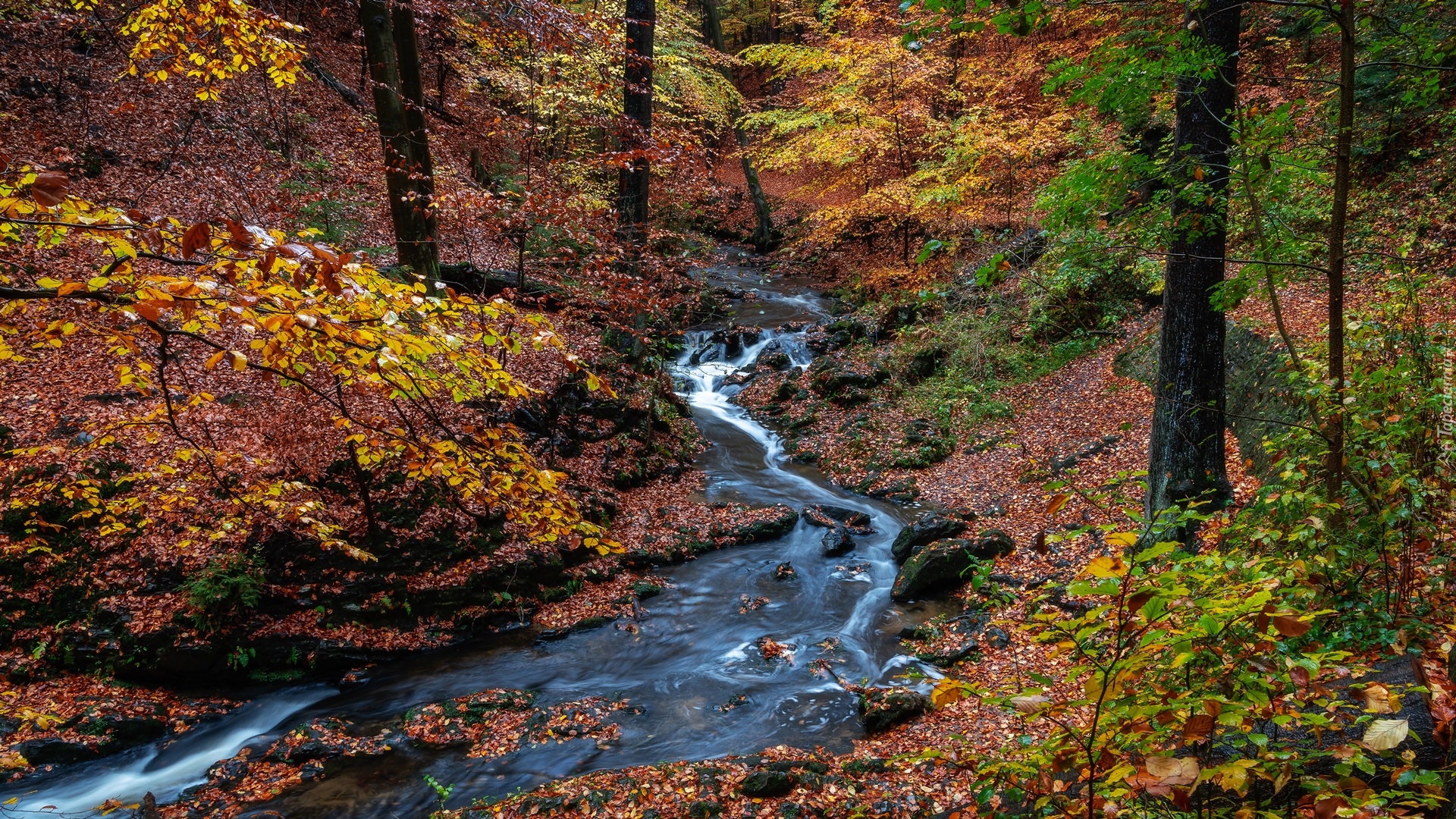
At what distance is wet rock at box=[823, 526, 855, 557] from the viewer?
9852mm

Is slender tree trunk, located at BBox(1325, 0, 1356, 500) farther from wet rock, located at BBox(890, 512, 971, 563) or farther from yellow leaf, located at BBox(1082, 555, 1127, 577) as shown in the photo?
wet rock, located at BBox(890, 512, 971, 563)

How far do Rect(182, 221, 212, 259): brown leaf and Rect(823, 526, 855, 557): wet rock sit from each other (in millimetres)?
8937

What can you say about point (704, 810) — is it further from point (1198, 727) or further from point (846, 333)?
point (846, 333)

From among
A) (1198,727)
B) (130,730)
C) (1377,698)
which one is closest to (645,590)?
(130,730)

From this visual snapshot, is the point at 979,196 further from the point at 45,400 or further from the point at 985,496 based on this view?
the point at 45,400

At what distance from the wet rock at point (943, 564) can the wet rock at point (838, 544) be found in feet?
4.28

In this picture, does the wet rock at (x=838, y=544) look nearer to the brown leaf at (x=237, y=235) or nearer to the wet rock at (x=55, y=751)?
the wet rock at (x=55, y=751)

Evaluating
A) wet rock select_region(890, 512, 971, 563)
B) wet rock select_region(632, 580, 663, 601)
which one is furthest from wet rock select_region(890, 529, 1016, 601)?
wet rock select_region(632, 580, 663, 601)

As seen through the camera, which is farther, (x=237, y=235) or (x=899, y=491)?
(x=899, y=491)

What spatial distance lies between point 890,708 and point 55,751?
23.2 feet

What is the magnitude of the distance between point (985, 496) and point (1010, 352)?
429cm

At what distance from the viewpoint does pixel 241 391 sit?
8.86 meters

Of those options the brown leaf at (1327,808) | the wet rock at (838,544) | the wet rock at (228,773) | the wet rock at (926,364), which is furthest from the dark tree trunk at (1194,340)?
the wet rock at (926,364)

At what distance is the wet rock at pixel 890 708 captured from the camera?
19.8ft
